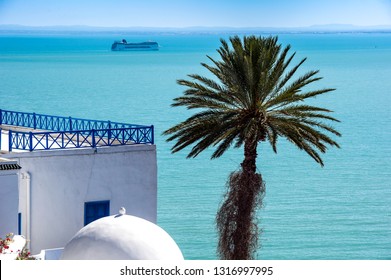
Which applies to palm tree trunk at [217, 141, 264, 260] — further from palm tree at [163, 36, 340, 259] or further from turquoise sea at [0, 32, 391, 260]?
turquoise sea at [0, 32, 391, 260]

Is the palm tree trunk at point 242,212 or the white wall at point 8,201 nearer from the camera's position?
the white wall at point 8,201

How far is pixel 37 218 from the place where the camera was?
24.7 metres

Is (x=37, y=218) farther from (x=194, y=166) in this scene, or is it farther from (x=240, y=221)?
(x=194, y=166)

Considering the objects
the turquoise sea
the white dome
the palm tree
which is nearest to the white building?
the palm tree

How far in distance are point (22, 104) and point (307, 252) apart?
52685 mm

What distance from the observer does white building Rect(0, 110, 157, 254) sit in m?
24.5

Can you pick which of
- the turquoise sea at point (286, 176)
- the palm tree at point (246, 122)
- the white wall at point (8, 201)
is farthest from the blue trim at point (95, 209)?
the turquoise sea at point (286, 176)

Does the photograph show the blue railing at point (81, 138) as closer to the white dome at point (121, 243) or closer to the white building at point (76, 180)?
Answer: the white building at point (76, 180)

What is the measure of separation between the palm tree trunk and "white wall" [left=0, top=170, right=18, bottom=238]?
5.01 metres

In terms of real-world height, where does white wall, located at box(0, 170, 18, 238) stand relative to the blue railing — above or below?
below

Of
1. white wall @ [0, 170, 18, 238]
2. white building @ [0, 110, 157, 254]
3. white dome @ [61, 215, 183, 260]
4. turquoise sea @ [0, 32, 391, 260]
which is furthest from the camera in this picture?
turquoise sea @ [0, 32, 391, 260]

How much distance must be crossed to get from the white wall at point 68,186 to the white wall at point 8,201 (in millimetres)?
1766

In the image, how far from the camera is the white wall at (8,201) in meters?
22.3

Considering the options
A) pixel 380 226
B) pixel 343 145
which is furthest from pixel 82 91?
pixel 380 226
